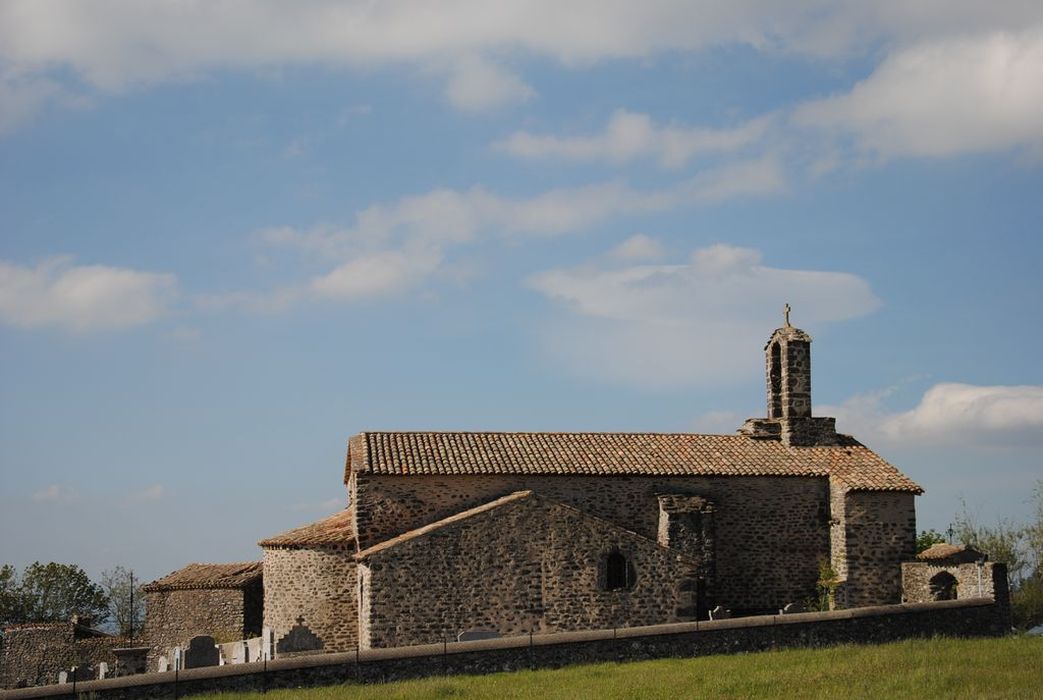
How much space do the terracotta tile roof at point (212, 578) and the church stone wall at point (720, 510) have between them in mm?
10986

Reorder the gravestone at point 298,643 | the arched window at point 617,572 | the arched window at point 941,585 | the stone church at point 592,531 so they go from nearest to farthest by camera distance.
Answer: the gravestone at point 298,643, the stone church at point 592,531, the arched window at point 617,572, the arched window at point 941,585

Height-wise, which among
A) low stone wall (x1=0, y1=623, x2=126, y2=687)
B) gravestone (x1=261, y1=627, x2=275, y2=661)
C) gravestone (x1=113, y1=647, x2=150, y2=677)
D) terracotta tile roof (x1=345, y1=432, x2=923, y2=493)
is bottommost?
low stone wall (x1=0, y1=623, x2=126, y2=687)

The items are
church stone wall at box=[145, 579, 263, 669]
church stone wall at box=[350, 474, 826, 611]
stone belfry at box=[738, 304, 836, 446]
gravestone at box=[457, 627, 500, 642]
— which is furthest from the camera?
church stone wall at box=[145, 579, 263, 669]

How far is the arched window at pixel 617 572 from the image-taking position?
2788cm

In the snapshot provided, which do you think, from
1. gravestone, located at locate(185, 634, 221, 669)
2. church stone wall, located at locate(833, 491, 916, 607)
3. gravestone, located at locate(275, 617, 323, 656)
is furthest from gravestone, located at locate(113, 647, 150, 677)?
church stone wall, located at locate(833, 491, 916, 607)

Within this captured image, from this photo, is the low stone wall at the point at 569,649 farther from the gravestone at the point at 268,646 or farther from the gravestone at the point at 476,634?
the gravestone at the point at 268,646

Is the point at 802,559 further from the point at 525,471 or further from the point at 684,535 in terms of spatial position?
the point at 525,471

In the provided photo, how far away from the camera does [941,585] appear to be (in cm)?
3012

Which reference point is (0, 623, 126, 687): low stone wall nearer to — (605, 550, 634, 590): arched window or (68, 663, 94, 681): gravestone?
(68, 663, 94, 681): gravestone

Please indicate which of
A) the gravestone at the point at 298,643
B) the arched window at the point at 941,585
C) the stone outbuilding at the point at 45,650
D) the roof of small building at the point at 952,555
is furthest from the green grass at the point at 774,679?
the stone outbuilding at the point at 45,650

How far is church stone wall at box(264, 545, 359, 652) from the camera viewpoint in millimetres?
28734

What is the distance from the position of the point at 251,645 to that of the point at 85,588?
1228 inches

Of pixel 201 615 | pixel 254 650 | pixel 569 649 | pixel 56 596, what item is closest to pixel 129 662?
pixel 254 650

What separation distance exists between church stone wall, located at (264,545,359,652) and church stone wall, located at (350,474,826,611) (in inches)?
38.1
